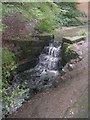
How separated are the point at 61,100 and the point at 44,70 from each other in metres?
3.71

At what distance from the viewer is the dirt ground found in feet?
22.5

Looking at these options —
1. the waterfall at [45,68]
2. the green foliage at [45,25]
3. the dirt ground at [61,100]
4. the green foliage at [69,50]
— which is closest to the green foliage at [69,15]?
the green foliage at [45,25]

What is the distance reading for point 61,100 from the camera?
24.0 ft

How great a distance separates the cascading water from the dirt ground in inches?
65.4

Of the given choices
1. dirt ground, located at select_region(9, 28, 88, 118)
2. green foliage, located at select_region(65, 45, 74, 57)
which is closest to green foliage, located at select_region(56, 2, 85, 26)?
green foliage, located at select_region(65, 45, 74, 57)

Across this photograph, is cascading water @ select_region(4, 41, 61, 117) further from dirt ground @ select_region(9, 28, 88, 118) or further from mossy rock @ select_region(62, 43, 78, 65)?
dirt ground @ select_region(9, 28, 88, 118)

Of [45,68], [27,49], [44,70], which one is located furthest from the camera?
[27,49]

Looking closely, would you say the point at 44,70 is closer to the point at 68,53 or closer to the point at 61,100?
the point at 68,53

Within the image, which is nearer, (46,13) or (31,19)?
(46,13)

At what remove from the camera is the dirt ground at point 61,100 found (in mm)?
6856

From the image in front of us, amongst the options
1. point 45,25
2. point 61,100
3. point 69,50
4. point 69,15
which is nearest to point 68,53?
point 69,50

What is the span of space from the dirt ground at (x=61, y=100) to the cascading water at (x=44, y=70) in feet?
5.45

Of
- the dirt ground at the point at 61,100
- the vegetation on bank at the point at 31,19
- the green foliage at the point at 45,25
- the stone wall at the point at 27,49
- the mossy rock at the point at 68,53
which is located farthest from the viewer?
the green foliage at the point at 45,25

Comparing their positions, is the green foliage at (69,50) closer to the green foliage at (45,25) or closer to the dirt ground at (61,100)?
the dirt ground at (61,100)
